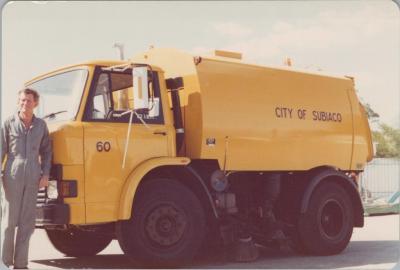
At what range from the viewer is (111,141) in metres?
6.93

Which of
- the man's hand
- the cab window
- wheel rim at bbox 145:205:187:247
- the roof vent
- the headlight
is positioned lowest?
wheel rim at bbox 145:205:187:247

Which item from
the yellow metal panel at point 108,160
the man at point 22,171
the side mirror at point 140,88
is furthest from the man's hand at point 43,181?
the side mirror at point 140,88

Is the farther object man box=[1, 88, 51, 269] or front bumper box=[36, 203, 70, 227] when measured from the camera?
front bumper box=[36, 203, 70, 227]

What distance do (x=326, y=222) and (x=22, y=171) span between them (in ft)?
15.8

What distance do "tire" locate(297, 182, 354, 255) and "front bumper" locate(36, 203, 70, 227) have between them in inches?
144

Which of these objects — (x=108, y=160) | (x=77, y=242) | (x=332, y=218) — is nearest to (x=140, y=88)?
(x=108, y=160)

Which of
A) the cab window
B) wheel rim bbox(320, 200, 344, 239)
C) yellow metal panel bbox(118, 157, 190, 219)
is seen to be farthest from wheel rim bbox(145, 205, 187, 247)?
wheel rim bbox(320, 200, 344, 239)

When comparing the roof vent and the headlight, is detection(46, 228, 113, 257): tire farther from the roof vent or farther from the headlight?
the roof vent

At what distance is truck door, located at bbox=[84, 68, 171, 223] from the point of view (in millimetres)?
6754

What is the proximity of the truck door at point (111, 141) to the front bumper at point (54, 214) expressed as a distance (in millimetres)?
263

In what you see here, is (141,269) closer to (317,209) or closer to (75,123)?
(75,123)

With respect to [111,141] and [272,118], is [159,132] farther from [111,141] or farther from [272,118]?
[272,118]

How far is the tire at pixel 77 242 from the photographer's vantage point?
8539mm

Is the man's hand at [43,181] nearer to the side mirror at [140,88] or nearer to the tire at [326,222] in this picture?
the side mirror at [140,88]
